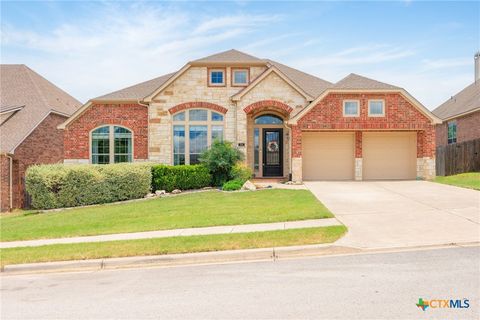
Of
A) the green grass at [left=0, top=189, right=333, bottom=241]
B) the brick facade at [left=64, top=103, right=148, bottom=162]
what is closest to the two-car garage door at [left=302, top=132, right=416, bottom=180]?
the green grass at [left=0, top=189, right=333, bottom=241]

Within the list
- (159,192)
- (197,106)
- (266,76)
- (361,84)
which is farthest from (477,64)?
(159,192)

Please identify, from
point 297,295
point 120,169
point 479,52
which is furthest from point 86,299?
point 479,52

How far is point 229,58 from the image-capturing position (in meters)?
22.3

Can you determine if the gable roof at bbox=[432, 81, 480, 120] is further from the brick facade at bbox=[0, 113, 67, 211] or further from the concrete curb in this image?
the brick facade at bbox=[0, 113, 67, 211]

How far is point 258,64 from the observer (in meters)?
22.0

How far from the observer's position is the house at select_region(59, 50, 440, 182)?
2052 cm

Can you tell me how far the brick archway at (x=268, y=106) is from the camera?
69.2 ft

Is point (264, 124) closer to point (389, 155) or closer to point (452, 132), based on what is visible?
point (389, 155)

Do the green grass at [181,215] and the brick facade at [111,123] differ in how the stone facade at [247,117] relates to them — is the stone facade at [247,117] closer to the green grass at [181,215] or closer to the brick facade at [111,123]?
the brick facade at [111,123]

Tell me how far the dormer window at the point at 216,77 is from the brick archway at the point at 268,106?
2126mm

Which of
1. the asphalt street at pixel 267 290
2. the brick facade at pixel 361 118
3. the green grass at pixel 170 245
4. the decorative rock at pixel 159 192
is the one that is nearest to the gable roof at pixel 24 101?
the decorative rock at pixel 159 192

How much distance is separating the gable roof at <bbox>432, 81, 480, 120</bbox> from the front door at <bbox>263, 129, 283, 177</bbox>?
1343 centimetres

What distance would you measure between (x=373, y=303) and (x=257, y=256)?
3.15 metres

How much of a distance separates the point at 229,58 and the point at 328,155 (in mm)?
7492
